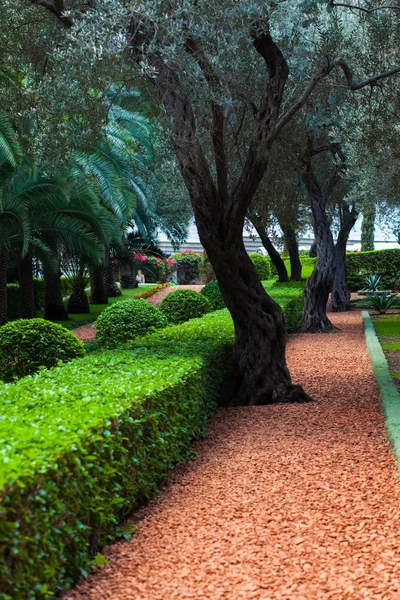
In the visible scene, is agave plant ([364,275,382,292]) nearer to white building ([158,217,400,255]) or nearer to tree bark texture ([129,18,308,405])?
tree bark texture ([129,18,308,405])

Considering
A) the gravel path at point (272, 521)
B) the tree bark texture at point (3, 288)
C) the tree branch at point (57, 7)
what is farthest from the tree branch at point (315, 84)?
the tree bark texture at point (3, 288)

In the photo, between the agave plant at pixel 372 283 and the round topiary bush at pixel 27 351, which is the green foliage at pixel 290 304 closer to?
the round topiary bush at pixel 27 351

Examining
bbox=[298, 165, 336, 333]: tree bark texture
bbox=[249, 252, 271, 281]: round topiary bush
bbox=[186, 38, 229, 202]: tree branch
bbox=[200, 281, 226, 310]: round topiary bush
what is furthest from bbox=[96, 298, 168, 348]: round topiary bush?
bbox=[249, 252, 271, 281]: round topiary bush

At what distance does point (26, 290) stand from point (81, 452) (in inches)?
644

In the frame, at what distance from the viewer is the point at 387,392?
856 centimetres

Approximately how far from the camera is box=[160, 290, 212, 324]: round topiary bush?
1625 centimetres

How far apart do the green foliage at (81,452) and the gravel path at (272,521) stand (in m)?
0.20

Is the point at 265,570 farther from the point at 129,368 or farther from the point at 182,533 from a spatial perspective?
the point at 129,368

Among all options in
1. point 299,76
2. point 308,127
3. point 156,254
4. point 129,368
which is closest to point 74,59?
point 129,368

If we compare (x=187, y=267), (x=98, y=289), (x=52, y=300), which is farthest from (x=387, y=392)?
(x=187, y=267)

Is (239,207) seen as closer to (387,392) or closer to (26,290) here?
(387,392)

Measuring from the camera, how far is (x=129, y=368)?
20.7 ft

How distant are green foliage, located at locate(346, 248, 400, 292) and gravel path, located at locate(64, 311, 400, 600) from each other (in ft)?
72.1

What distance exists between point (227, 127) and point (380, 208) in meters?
9.28
